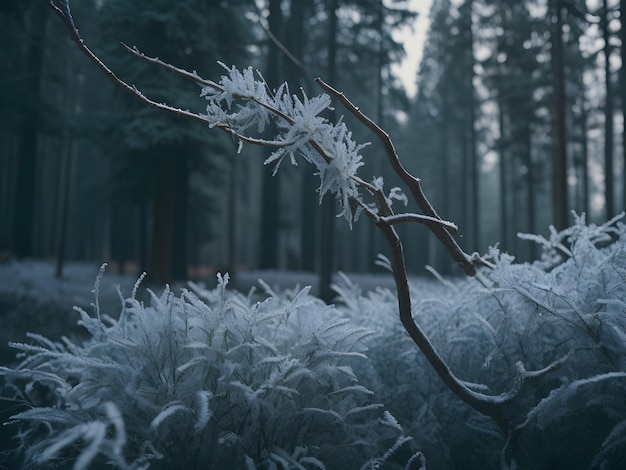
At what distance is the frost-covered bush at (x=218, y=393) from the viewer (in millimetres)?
2558

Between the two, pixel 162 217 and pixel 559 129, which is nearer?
pixel 559 129

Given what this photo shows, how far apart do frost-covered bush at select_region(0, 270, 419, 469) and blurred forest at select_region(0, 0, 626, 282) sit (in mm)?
1766

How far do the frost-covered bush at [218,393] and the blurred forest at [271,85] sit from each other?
177 centimetres

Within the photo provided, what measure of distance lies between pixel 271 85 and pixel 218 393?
1418 centimetres

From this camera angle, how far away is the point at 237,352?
295 cm

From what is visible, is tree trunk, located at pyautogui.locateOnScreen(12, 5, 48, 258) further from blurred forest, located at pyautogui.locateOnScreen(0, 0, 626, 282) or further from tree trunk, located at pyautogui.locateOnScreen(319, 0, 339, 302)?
tree trunk, located at pyautogui.locateOnScreen(319, 0, 339, 302)

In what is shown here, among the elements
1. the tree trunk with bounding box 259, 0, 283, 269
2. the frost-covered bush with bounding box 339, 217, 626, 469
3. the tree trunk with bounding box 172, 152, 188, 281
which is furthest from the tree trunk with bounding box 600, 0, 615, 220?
the frost-covered bush with bounding box 339, 217, 626, 469

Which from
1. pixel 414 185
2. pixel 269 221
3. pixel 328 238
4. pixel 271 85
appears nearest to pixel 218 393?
pixel 414 185

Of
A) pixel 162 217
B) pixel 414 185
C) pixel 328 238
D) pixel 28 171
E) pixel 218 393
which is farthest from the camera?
pixel 28 171

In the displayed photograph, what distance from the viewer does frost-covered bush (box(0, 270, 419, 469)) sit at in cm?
256

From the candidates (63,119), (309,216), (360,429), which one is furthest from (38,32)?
(360,429)

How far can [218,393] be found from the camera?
9.00 feet

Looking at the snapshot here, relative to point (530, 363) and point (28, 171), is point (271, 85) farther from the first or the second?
point (530, 363)

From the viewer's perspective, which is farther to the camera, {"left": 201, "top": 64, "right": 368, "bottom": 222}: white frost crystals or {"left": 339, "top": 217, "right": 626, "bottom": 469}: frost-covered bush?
{"left": 339, "top": 217, "right": 626, "bottom": 469}: frost-covered bush
